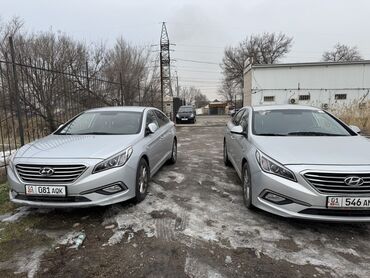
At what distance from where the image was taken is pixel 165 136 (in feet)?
20.4

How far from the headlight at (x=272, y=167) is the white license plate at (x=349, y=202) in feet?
1.49

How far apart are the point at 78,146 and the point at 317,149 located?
3.13m

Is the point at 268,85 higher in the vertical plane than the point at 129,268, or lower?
higher

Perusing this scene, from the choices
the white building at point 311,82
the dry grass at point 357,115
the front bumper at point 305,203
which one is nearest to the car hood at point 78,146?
the front bumper at point 305,203

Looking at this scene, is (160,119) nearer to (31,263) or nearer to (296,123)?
(296,123)

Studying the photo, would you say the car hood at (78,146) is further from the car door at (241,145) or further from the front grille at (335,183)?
the front grille at (335,183)

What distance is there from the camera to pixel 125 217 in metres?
3.92

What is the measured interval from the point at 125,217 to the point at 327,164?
252 centimetres

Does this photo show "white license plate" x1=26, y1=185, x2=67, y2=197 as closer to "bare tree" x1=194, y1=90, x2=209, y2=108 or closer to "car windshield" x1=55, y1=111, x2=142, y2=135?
"car windshield" x1=55, y1=111, x2=142, y2=135

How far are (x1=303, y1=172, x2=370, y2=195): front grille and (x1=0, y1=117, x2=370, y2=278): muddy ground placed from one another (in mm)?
582

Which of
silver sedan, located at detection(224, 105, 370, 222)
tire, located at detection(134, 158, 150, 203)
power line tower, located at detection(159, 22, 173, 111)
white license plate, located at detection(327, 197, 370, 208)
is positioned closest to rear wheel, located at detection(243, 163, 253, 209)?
silver sedan, located at detection(224, 105, 370, 222)

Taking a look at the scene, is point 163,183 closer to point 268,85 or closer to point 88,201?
point 88,201

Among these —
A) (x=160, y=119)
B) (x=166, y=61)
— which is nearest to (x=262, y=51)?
(x=166, y=61)

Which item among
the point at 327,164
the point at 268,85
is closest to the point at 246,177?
the point at 327,164
